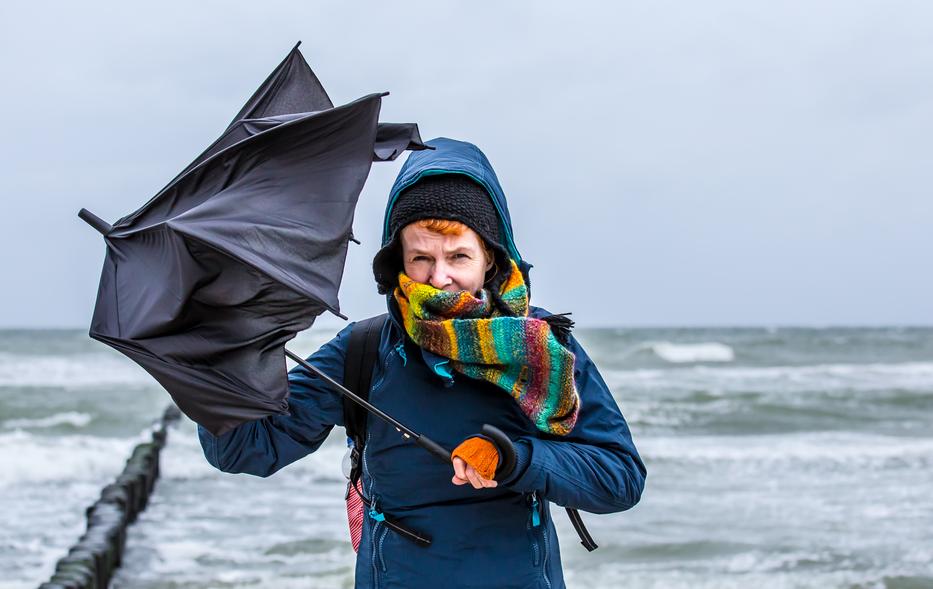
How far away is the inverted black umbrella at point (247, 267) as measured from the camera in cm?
218

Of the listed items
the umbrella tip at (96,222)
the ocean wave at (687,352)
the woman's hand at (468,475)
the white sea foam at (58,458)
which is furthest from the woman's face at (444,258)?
the ocean wave at (687,352)

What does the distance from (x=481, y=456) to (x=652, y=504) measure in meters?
7.78

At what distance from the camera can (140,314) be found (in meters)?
2.22

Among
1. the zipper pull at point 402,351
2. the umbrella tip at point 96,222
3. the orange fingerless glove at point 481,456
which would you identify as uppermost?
the umbrella tip at point 96,222

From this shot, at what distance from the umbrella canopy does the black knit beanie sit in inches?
5.8

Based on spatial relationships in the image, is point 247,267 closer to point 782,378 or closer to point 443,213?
point 443,213

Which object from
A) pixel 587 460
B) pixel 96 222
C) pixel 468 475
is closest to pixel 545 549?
pixel 587 460

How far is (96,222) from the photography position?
7.63ft

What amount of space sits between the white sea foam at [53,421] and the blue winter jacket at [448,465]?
16350 millimetres

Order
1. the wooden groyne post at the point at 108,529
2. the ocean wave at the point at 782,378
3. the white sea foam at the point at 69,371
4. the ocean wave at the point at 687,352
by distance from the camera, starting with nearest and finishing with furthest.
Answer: the wooden groyne post at the point at 108,529 < the ocean wave at the point at 782,378 < the white sea foam at the point at 69,371 < the ocean wave at the point at 687,352

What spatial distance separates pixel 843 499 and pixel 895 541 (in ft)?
6.30

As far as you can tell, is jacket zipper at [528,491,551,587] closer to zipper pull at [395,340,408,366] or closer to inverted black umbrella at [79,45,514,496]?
inverted black umbrella at [79,45,514,496]

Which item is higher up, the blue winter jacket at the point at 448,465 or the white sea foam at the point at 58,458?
the white sea foam at the point at 58,458

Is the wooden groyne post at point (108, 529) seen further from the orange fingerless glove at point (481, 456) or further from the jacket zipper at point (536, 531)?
the orange fingerless glove at point (481, 456)
